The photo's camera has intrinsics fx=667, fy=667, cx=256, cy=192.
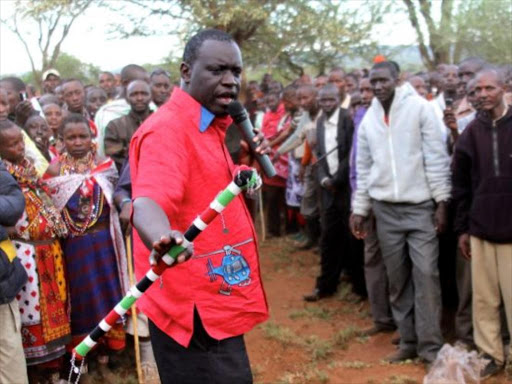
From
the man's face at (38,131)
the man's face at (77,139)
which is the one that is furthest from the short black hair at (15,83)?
the man's face at (77,139)

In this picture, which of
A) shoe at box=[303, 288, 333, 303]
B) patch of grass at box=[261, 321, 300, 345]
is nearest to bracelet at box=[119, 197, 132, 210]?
patch of grass at box=[261, 321, 300, 345]

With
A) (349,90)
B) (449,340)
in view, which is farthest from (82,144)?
(349,90)

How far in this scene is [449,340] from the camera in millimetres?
5504

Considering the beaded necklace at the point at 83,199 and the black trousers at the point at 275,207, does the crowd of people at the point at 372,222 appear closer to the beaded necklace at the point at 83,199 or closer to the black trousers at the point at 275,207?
the beaded necklace at the point at 83,199

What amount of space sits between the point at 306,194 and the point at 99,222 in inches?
152

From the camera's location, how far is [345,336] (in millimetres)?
5809

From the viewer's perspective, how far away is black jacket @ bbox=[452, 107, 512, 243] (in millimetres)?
4402

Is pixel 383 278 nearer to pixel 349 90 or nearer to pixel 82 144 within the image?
pixel 82 144

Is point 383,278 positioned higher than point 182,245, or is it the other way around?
point 182,245

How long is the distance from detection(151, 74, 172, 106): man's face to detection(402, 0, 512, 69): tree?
34.6ft

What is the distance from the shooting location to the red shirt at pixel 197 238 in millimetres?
2523

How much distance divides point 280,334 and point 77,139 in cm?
251

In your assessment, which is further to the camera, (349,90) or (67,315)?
(349,90)

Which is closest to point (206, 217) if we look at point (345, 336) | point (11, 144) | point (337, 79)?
point (11, 144)
